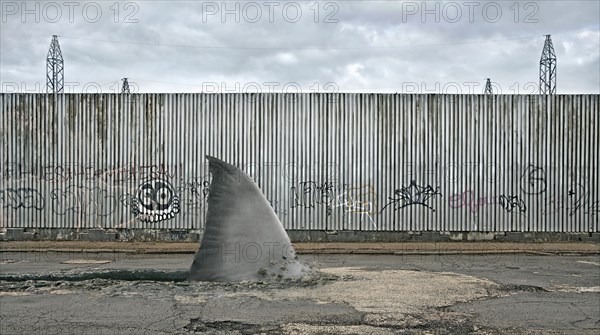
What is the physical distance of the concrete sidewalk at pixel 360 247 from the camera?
16.4m

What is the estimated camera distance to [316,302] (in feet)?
27.7

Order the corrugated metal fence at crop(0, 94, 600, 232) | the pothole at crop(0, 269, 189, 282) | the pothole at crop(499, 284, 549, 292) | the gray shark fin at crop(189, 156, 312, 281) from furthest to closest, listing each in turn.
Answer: the corrugated metal fence at crop(0, 94, 600, 232)
the pothole at crop(0, 269, 189, 282)
the pothole at crop(499, 284, 549, 292)
the gray shark fin at crop(189, 156, 312, 281)

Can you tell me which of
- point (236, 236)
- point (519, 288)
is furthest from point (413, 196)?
point (236, 236)

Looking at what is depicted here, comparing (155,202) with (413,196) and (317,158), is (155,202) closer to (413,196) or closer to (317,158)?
(317,158)

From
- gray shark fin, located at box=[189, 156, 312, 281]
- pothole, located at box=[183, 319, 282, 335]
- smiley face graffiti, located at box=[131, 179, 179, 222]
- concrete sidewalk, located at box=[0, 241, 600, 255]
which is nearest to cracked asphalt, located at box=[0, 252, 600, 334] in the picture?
pothole, located at box=[183, 319, 282, 335]

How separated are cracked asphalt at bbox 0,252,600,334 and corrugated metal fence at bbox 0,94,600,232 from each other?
6066 millimetres

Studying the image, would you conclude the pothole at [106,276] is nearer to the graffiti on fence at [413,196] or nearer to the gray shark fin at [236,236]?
the gray shark fin at [236,236]

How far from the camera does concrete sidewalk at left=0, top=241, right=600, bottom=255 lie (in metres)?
16.4

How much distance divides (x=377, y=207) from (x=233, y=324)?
11.6 meters

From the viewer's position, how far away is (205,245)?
9555 mm

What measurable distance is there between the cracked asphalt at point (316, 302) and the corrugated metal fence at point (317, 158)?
6.07 metres

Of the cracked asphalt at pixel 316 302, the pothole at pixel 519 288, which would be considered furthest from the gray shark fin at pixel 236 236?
the pothole at pixel 519 288

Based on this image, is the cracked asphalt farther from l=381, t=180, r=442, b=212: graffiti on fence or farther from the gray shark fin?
l=381, t=180, r=442, b=212: graffiti on fence

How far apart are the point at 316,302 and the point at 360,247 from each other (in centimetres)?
883
